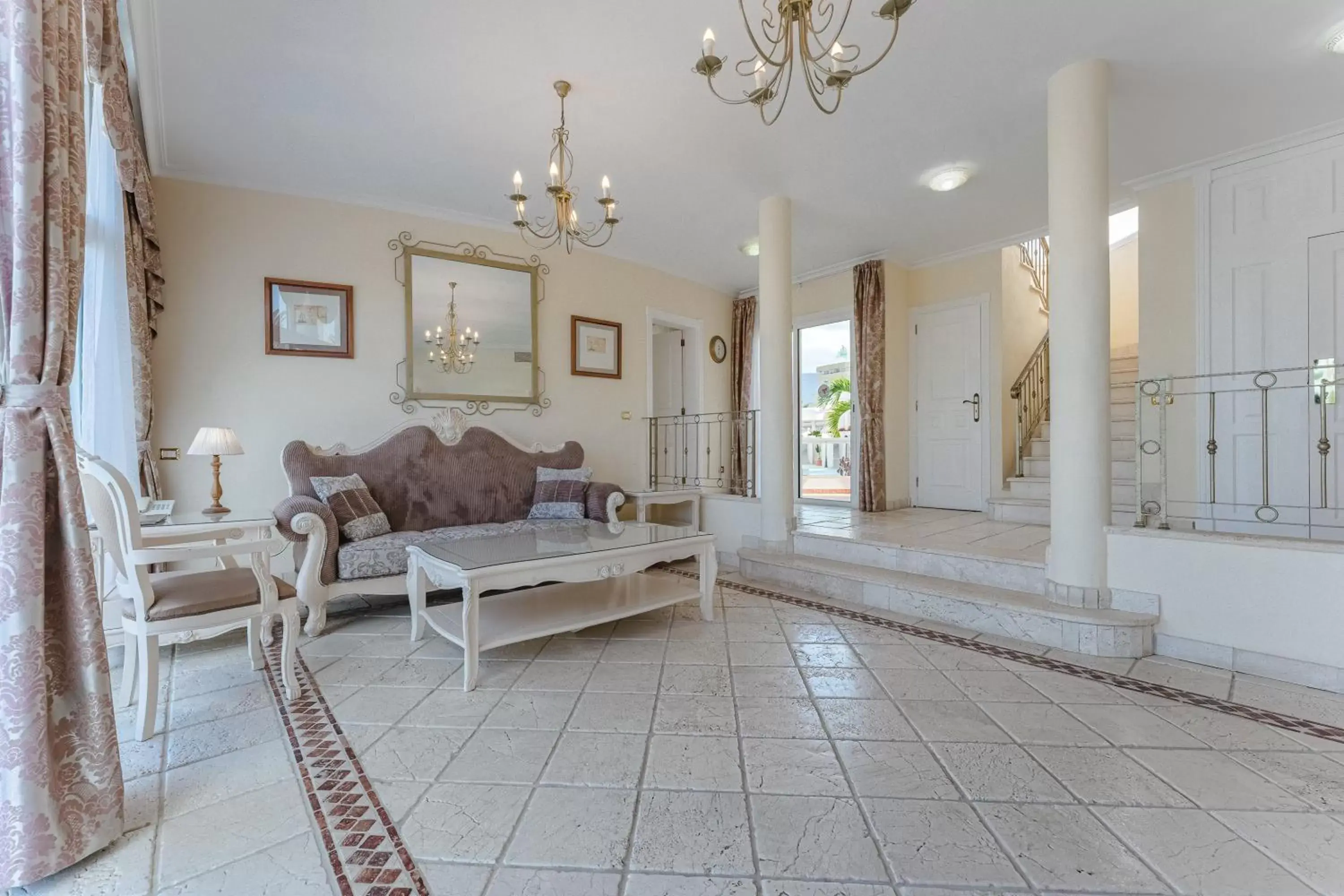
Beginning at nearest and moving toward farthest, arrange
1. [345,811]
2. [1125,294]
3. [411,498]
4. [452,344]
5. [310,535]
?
[345,811], [310,535], [411,498], [452,344], [1125,294]

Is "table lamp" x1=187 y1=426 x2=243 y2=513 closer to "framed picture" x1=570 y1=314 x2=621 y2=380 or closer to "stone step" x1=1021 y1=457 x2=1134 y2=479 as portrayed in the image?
"framed picture" x1=570 y1=314 x2=621 y2=380

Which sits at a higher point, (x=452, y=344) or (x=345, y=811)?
(x=452, y=344)

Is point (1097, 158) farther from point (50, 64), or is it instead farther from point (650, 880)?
point (50, 64)

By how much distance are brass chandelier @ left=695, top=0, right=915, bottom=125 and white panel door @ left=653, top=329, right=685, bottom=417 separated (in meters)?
3.55

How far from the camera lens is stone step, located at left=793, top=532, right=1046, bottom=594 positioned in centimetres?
316

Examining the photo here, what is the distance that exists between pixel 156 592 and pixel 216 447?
1.14m

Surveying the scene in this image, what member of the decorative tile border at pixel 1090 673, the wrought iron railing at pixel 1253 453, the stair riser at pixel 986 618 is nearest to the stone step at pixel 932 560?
the stair riser at pixel 986 618

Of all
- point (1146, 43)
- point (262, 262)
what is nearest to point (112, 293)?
point (262, 262)

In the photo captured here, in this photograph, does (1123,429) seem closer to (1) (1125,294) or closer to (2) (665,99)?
(1) (1125,294)

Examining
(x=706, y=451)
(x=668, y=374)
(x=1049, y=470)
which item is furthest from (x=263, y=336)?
(x=1049, y=470)

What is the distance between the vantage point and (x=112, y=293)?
291cm

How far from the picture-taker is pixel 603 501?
14.2 feet

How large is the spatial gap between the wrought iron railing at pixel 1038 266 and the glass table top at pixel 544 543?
4.95m

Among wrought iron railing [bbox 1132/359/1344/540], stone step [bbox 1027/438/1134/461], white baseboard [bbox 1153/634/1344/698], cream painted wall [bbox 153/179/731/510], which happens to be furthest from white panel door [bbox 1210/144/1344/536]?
cream painted wall [bbox 153/179/731/510]
